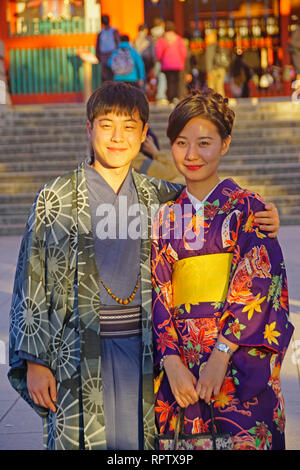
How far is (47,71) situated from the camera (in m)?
16.4

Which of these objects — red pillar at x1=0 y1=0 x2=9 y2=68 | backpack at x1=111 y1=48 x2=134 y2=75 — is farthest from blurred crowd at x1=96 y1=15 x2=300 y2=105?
red pillar at x1=0 y1=0 x2=9 y2=68

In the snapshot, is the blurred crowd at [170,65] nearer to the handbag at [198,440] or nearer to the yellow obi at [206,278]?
the yellow obi at [206,278]

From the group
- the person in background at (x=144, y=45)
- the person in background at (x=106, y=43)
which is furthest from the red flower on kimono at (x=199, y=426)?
the person in background at (x=144, y=45)

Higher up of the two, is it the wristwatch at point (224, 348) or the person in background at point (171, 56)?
the person in background at point (171, 56)

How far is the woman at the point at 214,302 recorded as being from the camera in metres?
2.54

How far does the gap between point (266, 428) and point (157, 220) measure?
2.55ft

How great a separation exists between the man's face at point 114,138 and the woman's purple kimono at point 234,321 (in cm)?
29

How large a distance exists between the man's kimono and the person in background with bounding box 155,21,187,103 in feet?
39.3

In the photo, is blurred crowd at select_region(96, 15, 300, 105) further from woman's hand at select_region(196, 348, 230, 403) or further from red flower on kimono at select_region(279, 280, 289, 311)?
woman's hand at select_region(196, 348, 230, 403)

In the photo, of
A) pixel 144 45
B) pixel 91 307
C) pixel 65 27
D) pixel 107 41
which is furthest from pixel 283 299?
pixel 65 27

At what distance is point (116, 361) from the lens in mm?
2658

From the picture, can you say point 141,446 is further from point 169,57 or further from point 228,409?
point 169,57

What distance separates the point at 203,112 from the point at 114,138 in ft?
1.02

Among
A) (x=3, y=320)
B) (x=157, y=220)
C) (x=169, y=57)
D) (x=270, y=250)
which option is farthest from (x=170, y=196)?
(x=169, y=57)
